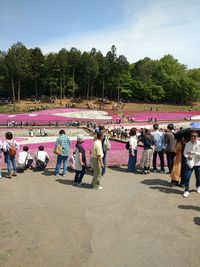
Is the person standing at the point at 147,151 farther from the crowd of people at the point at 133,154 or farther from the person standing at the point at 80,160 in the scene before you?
the person standing at the point at 80,160

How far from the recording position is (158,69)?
3976 inches

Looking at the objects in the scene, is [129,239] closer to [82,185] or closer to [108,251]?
[108,251]

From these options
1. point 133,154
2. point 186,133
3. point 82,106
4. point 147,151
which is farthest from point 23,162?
point 82,106

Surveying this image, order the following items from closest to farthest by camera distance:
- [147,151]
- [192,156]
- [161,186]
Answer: [192,156]
[161,186]
[147,151]

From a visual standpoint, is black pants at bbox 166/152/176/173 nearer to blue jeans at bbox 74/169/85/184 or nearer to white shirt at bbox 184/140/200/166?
white shirt at bbox 184/140/200/166

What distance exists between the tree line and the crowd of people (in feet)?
221

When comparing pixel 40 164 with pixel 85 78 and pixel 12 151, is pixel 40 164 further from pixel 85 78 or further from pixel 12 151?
pixel 85 78

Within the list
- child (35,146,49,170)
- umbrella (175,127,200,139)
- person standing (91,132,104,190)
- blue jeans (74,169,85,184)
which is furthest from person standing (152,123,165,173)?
child (35,146,49,170)

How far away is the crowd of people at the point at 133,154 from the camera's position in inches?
399

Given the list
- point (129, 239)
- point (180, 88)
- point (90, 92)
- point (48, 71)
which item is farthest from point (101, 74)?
point (129, 239)

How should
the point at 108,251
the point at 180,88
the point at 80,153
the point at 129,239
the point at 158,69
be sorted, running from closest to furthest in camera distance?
the point at 108,251 → the point at 129,239 → the point at 80,153 → the point at 180,88 → the point at 158,69

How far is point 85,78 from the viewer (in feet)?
280

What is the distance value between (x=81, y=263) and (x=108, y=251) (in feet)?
2.12

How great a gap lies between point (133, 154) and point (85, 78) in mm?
73831
